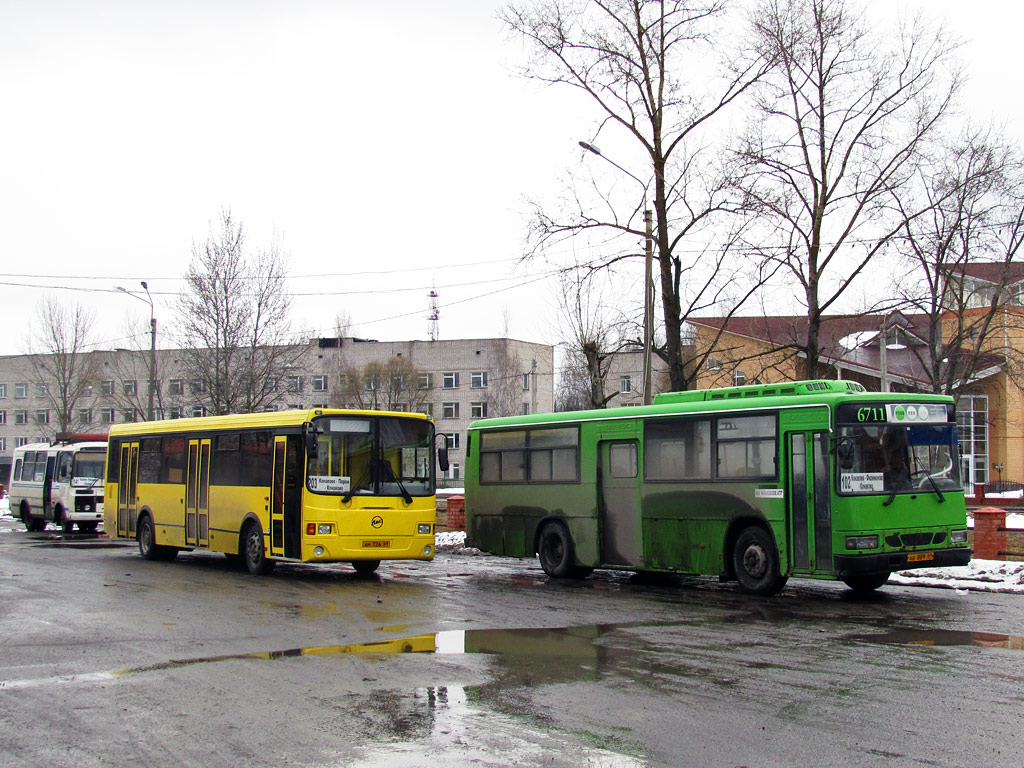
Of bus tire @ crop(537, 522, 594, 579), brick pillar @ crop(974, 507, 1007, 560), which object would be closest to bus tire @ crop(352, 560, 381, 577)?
bus tire @ crop(537, 522, 594, 579)

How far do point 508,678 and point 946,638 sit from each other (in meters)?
4.95

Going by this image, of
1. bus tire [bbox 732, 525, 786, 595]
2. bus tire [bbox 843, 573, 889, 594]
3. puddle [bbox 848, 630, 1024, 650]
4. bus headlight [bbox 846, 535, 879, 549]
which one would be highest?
bus headlight [bbox 846, 535, 879, 549]

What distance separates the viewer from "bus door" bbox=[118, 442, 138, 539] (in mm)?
23844

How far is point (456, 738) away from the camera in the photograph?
7035mm

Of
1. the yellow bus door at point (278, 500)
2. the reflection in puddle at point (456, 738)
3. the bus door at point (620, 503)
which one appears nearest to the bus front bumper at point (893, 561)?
the bus door at point (620, 503)

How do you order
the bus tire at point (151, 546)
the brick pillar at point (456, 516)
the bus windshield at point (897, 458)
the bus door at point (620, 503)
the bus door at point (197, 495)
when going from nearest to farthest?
the bus windshield at point (897, 458) < the bus door at point (620, 503) < the bus door at point (197, 495) < the bus tire at point (151, 546) < the brick pillar at point (456, 516)

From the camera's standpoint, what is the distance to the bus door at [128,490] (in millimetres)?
23844

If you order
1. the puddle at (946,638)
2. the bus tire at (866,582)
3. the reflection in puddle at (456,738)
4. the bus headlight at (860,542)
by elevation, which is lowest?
the reflection in puddle at (456,738)

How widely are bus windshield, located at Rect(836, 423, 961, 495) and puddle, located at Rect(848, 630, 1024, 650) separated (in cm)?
319

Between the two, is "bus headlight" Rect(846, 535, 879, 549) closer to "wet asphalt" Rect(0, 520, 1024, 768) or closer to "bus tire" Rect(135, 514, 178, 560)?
"wet asphalt" Rect(0, 520, 1024, 768)

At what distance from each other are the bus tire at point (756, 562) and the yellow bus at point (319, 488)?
512cm

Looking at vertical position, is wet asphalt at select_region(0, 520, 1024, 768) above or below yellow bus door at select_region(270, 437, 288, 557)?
below

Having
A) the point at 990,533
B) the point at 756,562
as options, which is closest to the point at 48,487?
the point at 756,562

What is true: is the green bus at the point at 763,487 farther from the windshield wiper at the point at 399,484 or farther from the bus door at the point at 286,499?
the bus door at the point at 286,499
